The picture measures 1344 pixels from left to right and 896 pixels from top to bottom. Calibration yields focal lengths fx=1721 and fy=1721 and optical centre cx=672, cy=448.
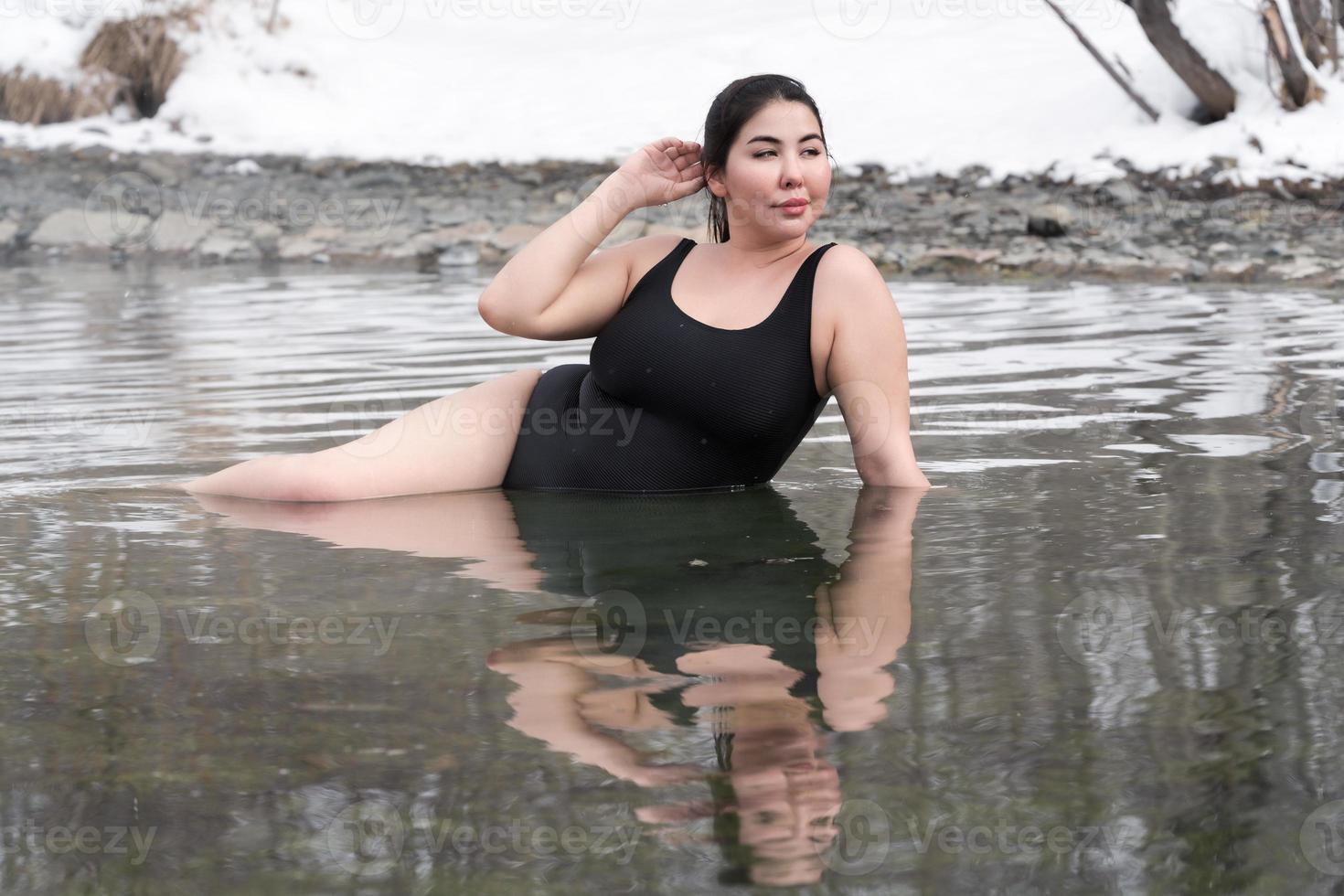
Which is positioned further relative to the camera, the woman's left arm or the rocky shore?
the rocky shore

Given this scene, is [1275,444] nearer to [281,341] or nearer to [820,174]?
[820,174]

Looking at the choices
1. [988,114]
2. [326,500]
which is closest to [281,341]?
[326,500]

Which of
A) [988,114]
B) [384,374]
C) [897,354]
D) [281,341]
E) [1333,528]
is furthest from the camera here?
[988,114]

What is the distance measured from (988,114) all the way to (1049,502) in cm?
1169

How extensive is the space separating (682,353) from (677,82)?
1514 centimetres

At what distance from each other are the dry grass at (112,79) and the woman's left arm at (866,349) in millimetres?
15943

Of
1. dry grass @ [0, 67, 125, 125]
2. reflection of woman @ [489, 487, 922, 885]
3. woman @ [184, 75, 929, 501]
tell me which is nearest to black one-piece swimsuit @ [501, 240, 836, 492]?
woman @ [184, 75, 929, 501]

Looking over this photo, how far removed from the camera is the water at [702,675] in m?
1.87

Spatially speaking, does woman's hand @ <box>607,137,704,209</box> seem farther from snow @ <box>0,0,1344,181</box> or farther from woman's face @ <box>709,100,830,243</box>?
snow @ <box>0,0,1344,181</box>

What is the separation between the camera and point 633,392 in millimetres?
3854

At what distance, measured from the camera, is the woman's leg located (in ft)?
13.3

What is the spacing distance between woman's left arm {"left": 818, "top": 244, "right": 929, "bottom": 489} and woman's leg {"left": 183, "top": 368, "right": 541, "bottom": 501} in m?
0.83

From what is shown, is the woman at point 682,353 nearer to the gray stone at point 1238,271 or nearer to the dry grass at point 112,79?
the gray stone at point 1238,271

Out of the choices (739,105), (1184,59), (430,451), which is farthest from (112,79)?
Answer: (739,105)
